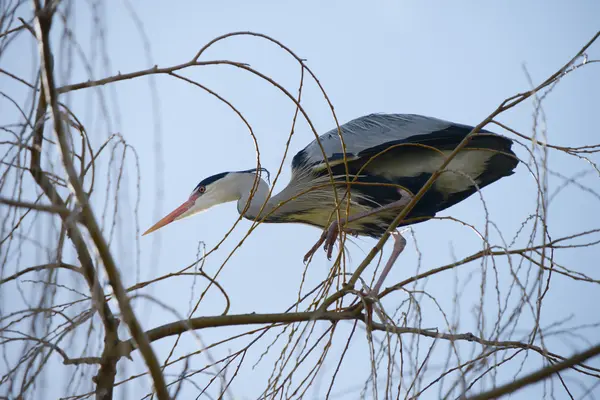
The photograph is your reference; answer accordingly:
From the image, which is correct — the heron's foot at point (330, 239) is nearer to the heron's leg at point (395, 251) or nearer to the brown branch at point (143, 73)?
the heron's leg at point (395, 251)

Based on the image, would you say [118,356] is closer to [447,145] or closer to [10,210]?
[10,210]

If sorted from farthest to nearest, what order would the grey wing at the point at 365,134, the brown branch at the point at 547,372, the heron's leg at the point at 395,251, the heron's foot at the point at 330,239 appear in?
1. the grey wing at the point at 365,134
2. the heron's leg at the point at 395,251
3. the heron's foot at the point at 330,239
4. the brown branch at the point at 547,372

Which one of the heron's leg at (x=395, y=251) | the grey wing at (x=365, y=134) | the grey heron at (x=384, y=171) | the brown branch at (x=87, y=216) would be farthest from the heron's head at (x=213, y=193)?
the brown branch at (x=87, y=216)

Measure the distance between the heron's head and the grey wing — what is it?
49 cm

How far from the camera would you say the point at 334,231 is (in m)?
3.52

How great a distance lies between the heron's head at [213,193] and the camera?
451 cm

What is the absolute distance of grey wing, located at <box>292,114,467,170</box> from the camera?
3.81m

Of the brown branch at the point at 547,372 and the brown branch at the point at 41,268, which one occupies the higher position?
the brown branch at the point at 41,268

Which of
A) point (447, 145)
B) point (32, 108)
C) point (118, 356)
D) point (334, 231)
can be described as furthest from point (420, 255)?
point (447, 145)

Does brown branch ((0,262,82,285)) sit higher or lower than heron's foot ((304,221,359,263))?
lower

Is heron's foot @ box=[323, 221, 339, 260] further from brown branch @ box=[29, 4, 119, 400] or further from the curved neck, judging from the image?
brown branch @ box=[29, 4, 119, 400]

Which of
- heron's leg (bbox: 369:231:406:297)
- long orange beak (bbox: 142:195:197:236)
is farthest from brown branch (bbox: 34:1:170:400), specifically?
long orange beak (bbox: 142:195:197:236)

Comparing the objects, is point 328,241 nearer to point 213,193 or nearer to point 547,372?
point 213,193

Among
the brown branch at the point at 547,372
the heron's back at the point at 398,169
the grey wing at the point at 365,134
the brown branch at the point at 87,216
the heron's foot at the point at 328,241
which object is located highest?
the grey wing at the point at 365,134
